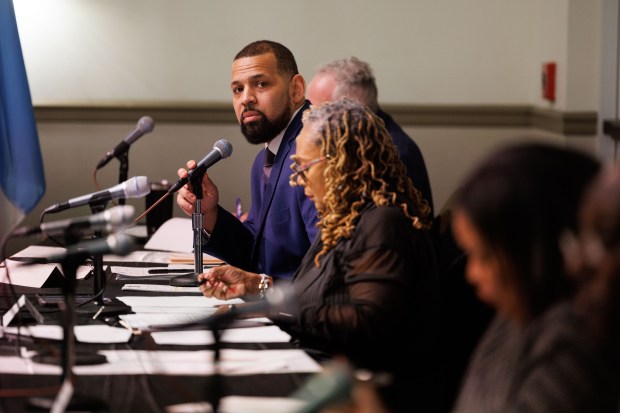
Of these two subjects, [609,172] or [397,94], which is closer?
[609,172]

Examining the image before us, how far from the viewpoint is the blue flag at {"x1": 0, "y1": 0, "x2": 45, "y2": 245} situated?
4004mm

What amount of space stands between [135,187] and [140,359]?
0.50 meters

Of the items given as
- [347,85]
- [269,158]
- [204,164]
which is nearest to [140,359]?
[204,164]

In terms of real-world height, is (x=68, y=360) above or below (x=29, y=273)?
above

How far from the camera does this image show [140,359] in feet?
6.81

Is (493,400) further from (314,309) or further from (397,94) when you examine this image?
(397,94)

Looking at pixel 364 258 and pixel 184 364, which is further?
pixel 364 258

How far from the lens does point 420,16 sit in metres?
5.28

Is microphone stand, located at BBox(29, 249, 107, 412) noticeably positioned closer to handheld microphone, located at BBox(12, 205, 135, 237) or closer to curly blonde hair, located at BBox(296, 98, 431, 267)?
handheld microphone, located at BBox(12, 205, 135, 237)

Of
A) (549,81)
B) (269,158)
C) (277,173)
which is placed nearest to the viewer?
(277,173)

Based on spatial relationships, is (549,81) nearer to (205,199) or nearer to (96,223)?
(205,199)

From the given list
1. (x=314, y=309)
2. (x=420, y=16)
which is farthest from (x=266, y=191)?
(x=420, y=16)

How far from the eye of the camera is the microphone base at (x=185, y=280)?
9.59 ft

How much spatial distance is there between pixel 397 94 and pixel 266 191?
7.38ft
